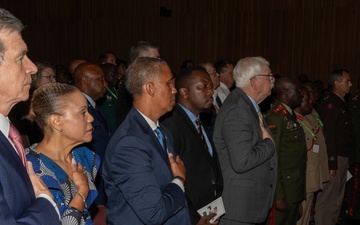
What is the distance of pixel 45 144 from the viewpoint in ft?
7.02

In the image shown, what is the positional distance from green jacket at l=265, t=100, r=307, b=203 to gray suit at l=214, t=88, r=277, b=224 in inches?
20.7

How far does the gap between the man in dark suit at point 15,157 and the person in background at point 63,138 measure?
0.40 m

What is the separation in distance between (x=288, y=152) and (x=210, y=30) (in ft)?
23.2

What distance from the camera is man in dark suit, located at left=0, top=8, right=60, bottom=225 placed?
1409 millimetres

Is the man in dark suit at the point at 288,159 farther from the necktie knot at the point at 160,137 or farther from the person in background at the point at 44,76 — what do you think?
the person in background at the point at 44,76

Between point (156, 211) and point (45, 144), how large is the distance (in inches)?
22.1

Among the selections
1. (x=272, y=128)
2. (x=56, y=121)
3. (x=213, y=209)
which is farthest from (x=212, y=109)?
(x=56, y=121)

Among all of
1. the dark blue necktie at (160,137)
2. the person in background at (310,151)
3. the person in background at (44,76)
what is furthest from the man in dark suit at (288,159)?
the person in background at (44,76)

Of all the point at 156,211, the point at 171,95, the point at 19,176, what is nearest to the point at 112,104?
the point at 171,95

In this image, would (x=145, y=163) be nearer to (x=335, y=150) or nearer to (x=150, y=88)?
(x=150, y=88)

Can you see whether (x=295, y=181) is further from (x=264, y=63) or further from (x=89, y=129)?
(x=89, y=129)

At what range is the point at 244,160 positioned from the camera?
3.21 m

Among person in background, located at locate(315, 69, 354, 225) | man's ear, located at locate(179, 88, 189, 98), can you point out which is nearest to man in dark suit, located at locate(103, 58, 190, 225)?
man's ear, located at locate(179, 88, 189, 98)

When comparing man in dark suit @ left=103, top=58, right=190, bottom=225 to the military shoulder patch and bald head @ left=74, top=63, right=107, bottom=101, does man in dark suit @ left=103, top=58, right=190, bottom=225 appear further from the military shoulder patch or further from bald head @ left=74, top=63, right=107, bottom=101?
bald head @ left=74, top=63, right=107, bottom=101
